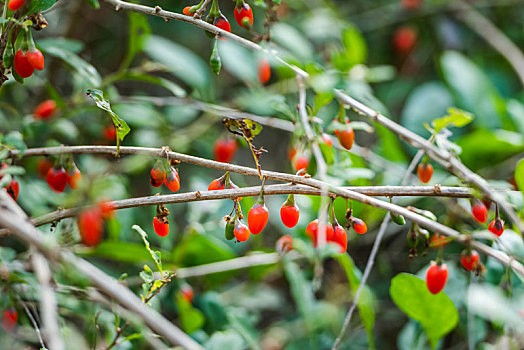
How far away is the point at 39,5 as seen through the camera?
1.18 metres

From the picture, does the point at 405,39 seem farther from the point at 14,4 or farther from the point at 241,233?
the point at 14,4

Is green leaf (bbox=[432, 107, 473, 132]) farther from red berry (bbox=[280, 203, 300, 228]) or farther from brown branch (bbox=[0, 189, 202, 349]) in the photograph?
brown branch (bbox=[0, 189, 202, 349])

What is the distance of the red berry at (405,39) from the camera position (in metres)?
3.20

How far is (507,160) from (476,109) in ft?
0.87

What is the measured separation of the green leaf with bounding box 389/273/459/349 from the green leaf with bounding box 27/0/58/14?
1.11 metres

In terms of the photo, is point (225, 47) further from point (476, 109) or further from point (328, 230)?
point (328, 230)

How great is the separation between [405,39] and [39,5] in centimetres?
248

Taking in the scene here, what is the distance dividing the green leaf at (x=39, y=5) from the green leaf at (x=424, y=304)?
111 centimetres

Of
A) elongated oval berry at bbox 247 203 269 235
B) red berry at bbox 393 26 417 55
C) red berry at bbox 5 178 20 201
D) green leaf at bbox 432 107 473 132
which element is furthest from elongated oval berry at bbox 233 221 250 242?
red berry at bbox 393 26 417 55

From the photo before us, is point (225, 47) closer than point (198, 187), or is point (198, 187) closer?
point (198, 187)

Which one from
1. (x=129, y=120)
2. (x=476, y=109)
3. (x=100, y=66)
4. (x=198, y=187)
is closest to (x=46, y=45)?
(x=129, y=120)

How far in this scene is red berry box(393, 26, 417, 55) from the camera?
10.5 feet

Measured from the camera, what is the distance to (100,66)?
279 cm

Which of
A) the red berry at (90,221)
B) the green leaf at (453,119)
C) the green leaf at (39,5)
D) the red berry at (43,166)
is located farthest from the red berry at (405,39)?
the red berry at (90,221)
